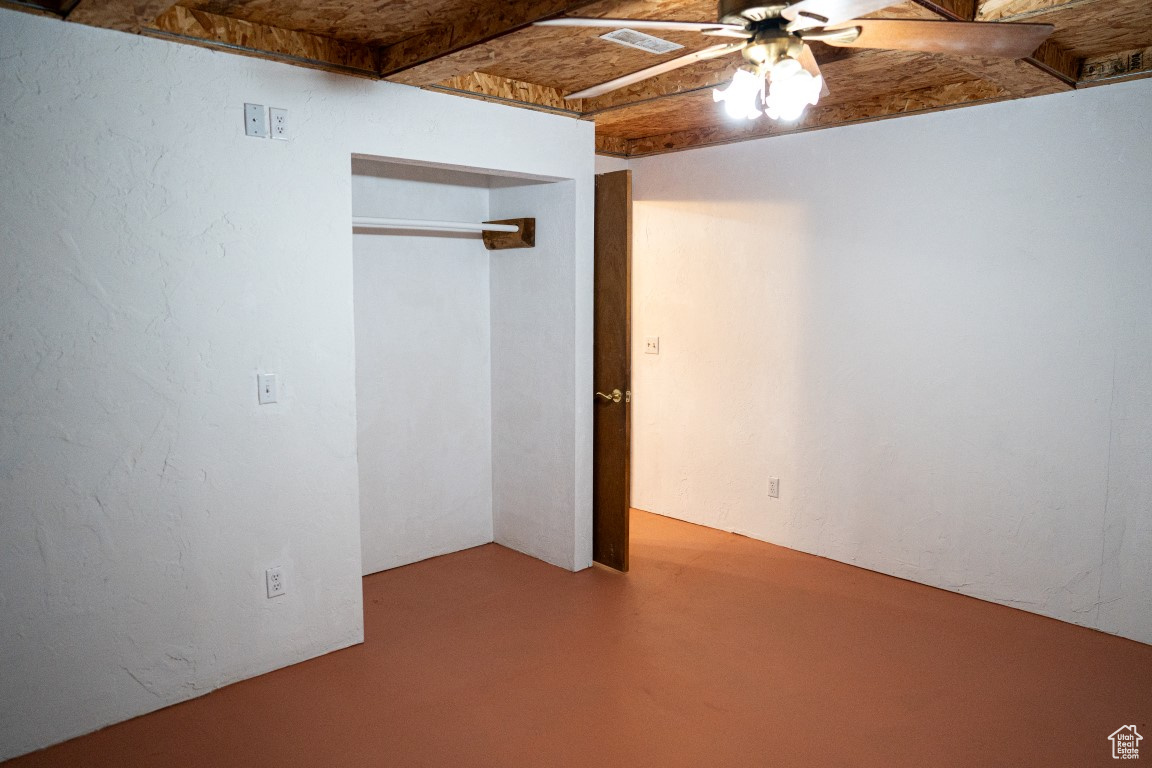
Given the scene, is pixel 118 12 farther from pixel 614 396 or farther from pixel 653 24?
pixel 614 396

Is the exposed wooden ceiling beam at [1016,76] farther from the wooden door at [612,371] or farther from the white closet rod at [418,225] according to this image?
the white closet rod at [418,225]

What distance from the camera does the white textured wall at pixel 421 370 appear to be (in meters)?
3.88

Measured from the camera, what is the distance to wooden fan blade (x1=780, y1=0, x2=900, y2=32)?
1687 mm

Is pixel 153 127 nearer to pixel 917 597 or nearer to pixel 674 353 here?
pixel 674 353

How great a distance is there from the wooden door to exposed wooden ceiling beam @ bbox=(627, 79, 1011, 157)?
3.13 feet

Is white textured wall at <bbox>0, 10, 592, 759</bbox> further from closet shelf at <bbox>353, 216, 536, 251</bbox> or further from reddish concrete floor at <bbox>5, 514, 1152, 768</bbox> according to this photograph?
closet shelf at <bbox>353, 216, 536, 251</bbox>

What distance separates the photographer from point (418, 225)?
11.9ft

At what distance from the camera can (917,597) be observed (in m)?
3.66

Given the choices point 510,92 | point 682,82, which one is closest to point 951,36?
point 682,82

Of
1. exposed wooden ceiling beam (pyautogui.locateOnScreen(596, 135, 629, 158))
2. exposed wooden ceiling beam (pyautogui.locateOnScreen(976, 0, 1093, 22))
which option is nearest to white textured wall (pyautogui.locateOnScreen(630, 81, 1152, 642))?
exposed wooden ceiling beam (pyautogui.locateOnScreen(596, 135, 629, 158))

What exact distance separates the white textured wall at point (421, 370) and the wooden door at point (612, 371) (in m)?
0.72

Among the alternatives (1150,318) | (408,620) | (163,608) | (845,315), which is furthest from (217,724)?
(1150,318)

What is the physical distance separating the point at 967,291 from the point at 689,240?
5.24ft

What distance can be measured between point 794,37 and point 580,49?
123cm
